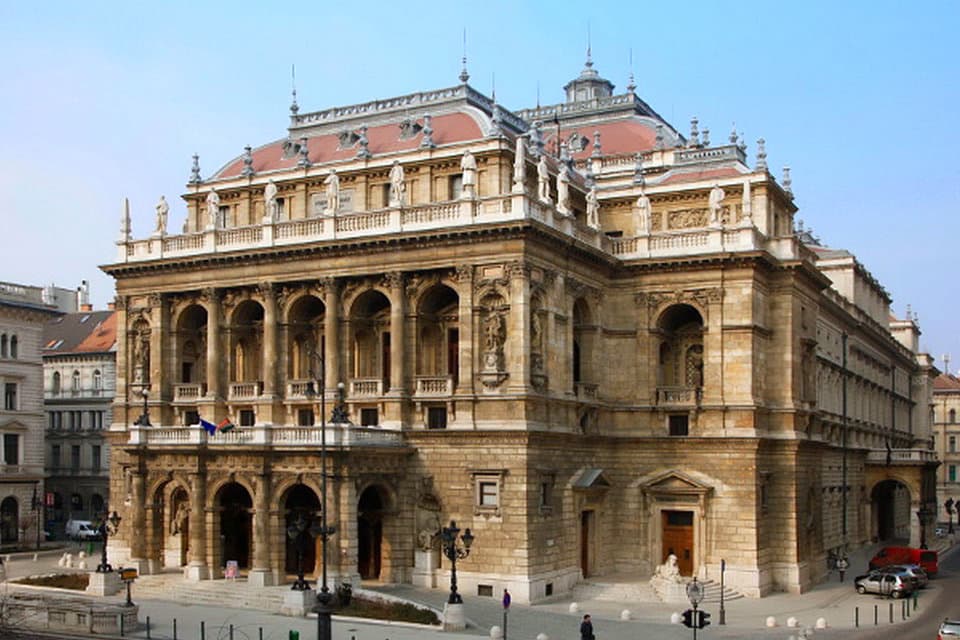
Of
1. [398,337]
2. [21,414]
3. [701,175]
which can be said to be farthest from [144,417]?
[701,175]

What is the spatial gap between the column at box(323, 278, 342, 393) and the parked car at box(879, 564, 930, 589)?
27219 millimetres

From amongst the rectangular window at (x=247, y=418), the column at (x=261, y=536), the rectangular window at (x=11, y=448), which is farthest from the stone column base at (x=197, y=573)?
the rectangular window at (x=11, y=448)

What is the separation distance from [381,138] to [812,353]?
2463 cm

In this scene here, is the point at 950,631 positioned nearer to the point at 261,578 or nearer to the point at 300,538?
the point at 300,538

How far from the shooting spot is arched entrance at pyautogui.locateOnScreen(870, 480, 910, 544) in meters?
87.5

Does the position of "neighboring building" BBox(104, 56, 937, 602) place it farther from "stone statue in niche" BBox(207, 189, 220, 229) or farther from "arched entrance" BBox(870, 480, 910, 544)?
"arched entrance" BBox(870, 480, 910, 544)

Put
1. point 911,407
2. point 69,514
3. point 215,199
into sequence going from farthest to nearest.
Result: point 911,407
point 69,514
point 215,199

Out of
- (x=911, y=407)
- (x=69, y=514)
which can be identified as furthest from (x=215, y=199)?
(x=911, y=407)

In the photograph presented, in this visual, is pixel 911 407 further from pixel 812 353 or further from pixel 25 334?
pixel 25 334

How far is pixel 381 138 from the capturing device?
205 ft

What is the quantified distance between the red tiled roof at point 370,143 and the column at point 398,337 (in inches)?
356

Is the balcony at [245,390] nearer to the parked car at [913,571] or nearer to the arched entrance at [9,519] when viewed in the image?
the arched entrance at [9,519]

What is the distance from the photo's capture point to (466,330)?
51750 mm

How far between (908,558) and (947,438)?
3271 inches
